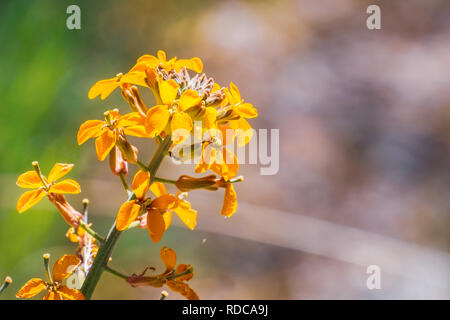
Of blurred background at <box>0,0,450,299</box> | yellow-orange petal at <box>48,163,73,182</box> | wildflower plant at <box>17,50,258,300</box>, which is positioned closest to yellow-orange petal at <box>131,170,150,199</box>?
wildflower plant at <box>17,50,258,300</box>

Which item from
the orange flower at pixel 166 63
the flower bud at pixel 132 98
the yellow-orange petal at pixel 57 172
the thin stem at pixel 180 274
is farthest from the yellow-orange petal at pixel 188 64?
the thin stem at pixel 180 274

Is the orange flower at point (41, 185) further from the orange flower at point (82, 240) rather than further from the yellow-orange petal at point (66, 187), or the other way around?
the orange flower at point (82, 240)

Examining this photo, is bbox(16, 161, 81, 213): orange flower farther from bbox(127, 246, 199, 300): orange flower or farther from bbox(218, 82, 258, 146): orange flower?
bbox(218, 82, 258, 146): orange flower

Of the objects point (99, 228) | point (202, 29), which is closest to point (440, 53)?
point (202, 29)

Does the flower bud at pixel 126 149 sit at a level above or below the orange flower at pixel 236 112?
below

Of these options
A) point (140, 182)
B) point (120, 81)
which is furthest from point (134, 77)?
point (140, 182)

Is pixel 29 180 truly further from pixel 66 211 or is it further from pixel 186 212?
pixel 186 212
